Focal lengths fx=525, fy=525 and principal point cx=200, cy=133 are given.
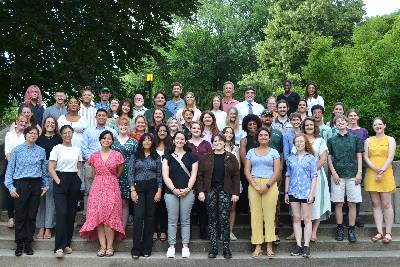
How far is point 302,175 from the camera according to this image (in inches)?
327

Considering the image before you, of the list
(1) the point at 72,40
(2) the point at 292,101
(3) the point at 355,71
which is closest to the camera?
(2) the point at 292,101

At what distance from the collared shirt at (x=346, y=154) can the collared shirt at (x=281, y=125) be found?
0.89 m

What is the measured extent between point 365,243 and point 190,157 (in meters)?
3.25

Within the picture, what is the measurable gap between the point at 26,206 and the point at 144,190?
6.18 feet

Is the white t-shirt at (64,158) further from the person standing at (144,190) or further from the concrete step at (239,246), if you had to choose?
the concrete step at (239,246)

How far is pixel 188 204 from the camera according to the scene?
326 inches

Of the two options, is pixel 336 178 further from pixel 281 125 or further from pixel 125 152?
pixel 125 152

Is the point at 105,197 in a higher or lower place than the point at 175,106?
lower

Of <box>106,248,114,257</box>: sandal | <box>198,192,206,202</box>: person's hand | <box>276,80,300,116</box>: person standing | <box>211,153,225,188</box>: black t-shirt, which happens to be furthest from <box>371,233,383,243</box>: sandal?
<box>106,248,114,257</box>: sandal

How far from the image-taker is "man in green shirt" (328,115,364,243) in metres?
8.65

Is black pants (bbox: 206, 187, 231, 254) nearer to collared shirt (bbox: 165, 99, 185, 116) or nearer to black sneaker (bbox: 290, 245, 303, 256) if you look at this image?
black sneaker (bbox: 290, 245, 303, 256)

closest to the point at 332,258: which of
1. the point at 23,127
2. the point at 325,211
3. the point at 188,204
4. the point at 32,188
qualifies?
the point at 325,211

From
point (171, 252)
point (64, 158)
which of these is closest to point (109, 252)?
point (171, 252)

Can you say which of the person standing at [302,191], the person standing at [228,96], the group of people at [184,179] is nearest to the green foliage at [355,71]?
the person standing at [228,96]
